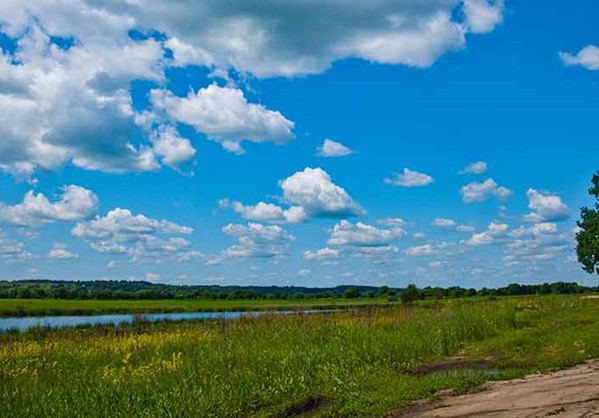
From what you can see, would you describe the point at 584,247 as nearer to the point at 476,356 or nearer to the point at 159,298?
the point at 476,356

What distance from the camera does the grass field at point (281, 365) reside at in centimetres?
1270

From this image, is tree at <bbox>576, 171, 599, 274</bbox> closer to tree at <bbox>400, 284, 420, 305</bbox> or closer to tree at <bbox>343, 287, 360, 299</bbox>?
tree at <bbox>400, 284, 420, 305</bbox>

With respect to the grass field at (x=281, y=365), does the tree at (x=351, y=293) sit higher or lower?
higher

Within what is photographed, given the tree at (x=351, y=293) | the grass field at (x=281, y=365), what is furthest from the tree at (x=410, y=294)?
the tree at (x=351, y=293)

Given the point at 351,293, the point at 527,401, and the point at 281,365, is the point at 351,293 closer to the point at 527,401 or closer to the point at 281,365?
the point at 281,365

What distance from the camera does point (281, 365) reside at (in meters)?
16.7

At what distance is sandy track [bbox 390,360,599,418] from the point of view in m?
9.80

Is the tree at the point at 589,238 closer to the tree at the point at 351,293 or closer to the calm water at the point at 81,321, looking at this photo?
the calm water at the point at 81,321

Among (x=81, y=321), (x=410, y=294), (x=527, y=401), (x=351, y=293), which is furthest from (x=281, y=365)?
(x=351, y=293)

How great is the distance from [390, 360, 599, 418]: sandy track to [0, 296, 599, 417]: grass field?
0.91 meters

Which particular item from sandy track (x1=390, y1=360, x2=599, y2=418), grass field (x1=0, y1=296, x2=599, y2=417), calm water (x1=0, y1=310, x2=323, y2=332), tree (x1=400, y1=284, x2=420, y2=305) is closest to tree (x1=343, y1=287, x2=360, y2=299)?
tree (x1=400, y1=284, x2=420, y2=305)

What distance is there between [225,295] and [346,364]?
129 m

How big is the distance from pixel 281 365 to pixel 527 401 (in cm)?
744

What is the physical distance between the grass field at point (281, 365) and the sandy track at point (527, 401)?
0.91 m
